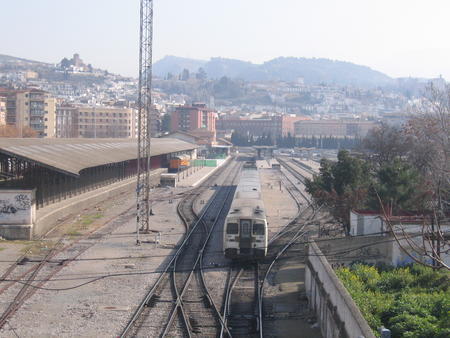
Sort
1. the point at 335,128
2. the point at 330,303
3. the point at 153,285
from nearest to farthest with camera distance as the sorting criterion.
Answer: the point at 330,303 < the point at 153,285 < the point at 335,128

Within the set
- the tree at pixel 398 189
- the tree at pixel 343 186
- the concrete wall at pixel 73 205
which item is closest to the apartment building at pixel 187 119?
the concrete wall at pixel 73 205

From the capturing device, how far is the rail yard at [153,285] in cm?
1435

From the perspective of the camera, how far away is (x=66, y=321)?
14.5 meters

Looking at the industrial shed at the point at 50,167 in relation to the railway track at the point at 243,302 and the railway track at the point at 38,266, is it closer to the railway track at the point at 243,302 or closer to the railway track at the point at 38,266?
the railway track at the point at 38,266

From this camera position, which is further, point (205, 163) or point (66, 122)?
point (66, 122)

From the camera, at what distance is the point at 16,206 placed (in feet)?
81.2

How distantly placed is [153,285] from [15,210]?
30.4ft

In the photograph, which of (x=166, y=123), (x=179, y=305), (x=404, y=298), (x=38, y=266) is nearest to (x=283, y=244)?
(x=38, y=266)

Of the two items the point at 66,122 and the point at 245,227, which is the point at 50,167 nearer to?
the point at 245,227

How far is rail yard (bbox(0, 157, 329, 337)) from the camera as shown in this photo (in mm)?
14352

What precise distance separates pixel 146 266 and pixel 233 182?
134 ft

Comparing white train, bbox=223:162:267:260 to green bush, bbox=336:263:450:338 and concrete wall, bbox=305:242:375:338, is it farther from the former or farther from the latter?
green bush, bbox=336:263:450:338

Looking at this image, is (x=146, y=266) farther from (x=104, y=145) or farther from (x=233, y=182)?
(x=233, y=182)

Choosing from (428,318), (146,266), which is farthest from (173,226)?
(428,318)
